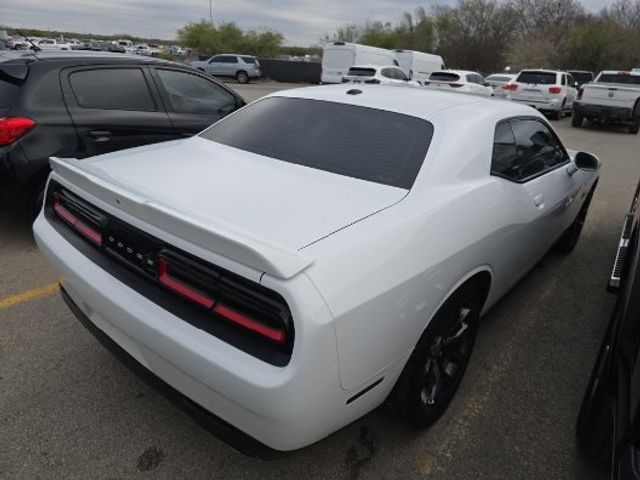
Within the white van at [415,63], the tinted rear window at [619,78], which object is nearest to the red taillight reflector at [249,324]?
the tinted rear window at [619,78]

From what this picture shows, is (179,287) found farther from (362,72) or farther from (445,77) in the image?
(445,77)

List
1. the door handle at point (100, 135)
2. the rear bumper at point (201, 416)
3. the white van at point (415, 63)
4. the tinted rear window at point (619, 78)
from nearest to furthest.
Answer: the rear bumper at point (201, 416), the door handle at point (100, 135), the tinted rear window at point (619, 78), the white van at point (415, 63)

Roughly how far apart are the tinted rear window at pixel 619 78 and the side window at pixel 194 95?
15429mm

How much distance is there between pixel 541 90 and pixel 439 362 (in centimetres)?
1747

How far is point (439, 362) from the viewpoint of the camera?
8.02 ft

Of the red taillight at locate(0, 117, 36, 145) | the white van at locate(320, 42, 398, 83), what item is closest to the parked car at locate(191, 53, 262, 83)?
the white van at locate(320, 42, 398, 83)

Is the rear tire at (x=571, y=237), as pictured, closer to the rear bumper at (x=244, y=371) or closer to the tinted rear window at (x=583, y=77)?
the rear bumper at (x=244, y=371)

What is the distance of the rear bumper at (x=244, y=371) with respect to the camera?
5.10ft

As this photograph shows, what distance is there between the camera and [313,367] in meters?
1.57

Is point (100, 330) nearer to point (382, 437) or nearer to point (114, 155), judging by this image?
point (114, 155)

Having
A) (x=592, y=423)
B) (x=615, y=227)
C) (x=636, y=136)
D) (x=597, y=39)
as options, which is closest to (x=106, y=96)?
(x=592, y=423)

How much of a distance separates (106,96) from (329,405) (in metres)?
3.93

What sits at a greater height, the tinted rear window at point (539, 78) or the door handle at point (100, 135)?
the tinted rear window at point (539, 78)

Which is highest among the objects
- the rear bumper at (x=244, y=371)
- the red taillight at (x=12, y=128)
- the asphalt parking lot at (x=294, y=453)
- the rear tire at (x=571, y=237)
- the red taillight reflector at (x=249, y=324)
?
Answer: the red taillight at (x=12, y=128)
